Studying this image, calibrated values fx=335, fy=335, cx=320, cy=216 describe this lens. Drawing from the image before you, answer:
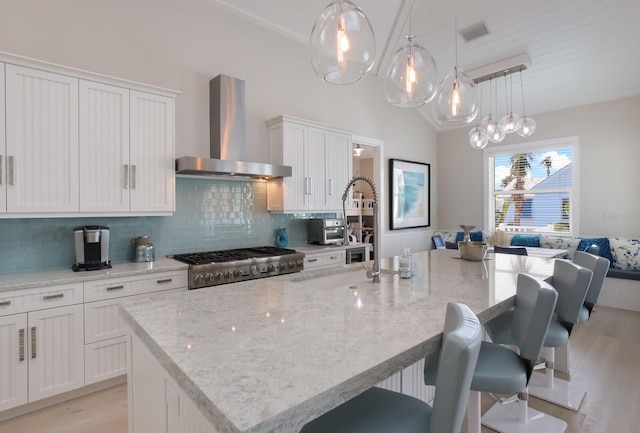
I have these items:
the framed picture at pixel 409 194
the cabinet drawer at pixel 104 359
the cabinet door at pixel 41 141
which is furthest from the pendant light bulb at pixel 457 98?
the framed picture at pixel 409 194

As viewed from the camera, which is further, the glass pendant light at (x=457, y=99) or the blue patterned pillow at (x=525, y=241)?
the blue patterned pillow at (x=525, y=241)

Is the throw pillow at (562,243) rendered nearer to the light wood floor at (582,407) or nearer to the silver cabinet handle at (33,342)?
the light wood floor at (582,407)

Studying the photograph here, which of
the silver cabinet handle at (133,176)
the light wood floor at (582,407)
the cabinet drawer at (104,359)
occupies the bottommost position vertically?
the light wood floor at (582,407)

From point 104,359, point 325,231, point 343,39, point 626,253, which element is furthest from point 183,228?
point 626,253

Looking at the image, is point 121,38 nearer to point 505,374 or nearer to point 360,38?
point 360,38

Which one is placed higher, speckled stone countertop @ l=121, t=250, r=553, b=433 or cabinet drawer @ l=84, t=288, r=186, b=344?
speckled stone countertop @ l=121, t=250, r=553, b=433

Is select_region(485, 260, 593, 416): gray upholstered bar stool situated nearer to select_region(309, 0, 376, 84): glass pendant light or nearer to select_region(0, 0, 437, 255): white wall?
select_region(309, 0, 376, 84): glass pendant light

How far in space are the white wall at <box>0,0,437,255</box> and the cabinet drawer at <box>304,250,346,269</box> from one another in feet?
4.32

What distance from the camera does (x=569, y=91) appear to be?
4.94 meters

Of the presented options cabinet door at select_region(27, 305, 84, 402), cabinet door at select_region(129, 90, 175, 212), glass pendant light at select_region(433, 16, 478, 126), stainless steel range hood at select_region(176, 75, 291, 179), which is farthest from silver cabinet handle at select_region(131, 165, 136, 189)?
glass pendant light at select_region(433, 16, 478, 126)

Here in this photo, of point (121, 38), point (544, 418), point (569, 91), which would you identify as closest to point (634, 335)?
point (544, 418)

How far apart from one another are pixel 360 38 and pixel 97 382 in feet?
9.66

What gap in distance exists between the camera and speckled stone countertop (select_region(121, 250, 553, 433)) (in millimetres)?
748

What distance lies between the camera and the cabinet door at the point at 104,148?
103 inches
